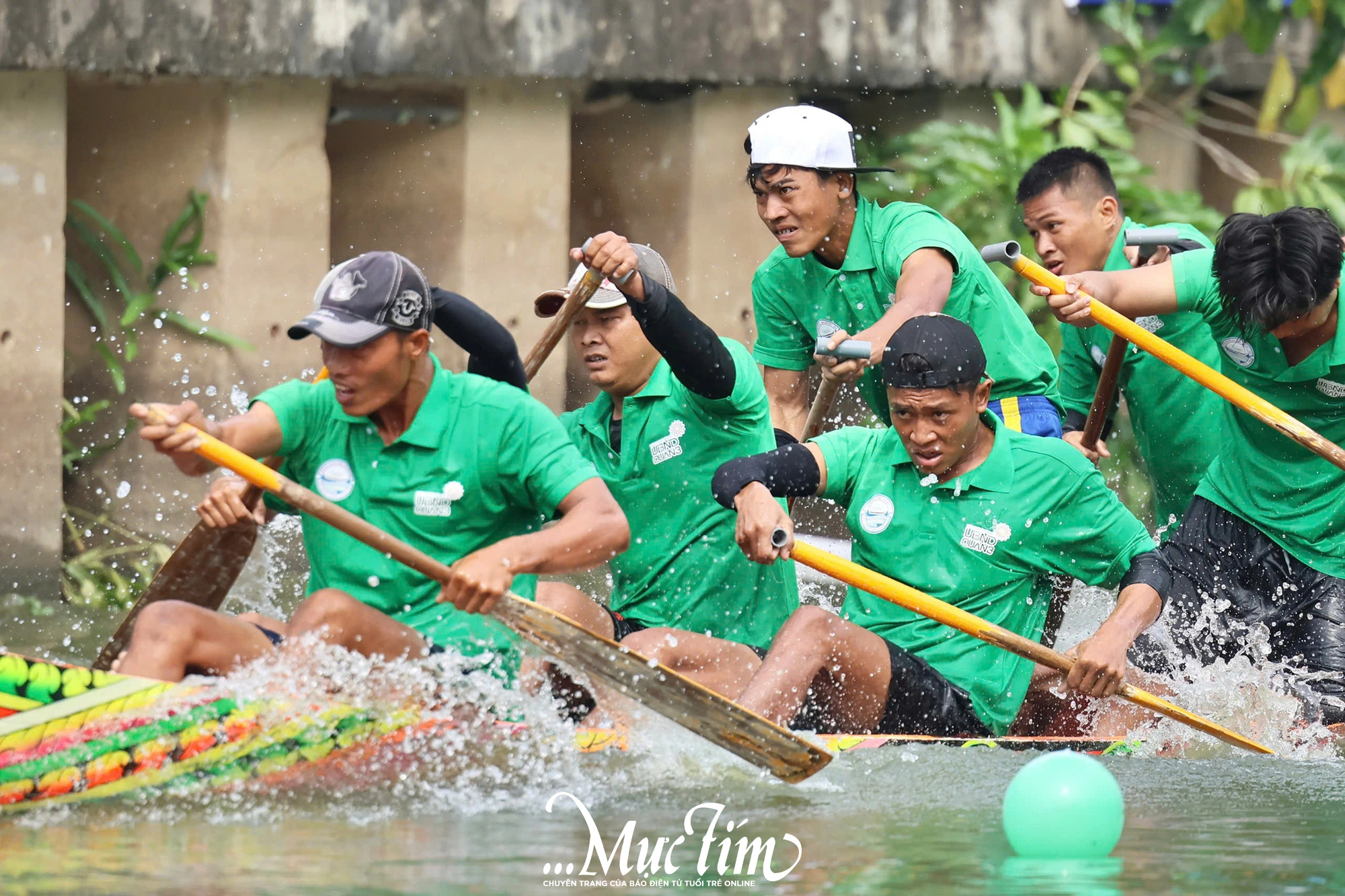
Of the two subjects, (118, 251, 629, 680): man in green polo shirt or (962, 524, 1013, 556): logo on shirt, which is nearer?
(118, 251, 629, 680): man in green polo shirt

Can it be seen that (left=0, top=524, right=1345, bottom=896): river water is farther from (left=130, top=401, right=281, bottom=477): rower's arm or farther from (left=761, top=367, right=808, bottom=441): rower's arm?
(left=761, top=367, right=808, bottom=441): rower's arm

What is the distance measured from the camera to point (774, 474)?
5.16 metres

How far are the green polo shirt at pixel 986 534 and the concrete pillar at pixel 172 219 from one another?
3.77 m

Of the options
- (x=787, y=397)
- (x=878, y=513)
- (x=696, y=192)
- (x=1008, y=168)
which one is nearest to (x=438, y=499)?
(x=878, y=513)

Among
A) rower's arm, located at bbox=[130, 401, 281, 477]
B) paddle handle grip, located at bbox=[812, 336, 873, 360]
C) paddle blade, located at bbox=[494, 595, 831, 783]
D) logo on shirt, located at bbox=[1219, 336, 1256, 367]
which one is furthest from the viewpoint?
logo on shirt, located at bbox=[1219, 336, 1256, 367]

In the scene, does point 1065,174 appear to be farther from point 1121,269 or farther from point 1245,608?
point 1245,608

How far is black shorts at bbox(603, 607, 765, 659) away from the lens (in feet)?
18.0

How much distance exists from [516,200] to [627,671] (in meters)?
4.48

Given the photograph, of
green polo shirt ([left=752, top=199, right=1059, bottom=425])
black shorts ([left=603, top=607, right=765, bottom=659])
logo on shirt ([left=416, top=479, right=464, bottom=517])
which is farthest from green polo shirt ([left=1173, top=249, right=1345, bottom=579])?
logo on shirt ([left=416, top=479, right=464, bottom=517])

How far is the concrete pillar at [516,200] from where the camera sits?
8.98 m

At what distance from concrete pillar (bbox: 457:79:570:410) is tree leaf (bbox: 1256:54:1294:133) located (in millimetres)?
3111

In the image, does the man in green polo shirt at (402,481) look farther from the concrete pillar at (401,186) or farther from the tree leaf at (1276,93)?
the tree leaf at (1276,93)

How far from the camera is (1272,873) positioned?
4328 millimetres

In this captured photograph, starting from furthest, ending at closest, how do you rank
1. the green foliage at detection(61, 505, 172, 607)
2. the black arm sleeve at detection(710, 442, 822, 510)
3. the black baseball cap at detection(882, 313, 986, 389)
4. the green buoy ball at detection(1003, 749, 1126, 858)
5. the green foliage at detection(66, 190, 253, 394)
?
the green foliage at detection(66, 190, 253, 394) < the green foliage at detection(61, 505, 172, 607) < the black arm sleeve at detection(710, 442, 822, 510) < the black baseball cap at detection(882, 313, 986, 389) < the green buoy ball at detection(1003, 749, 1126, 858)
